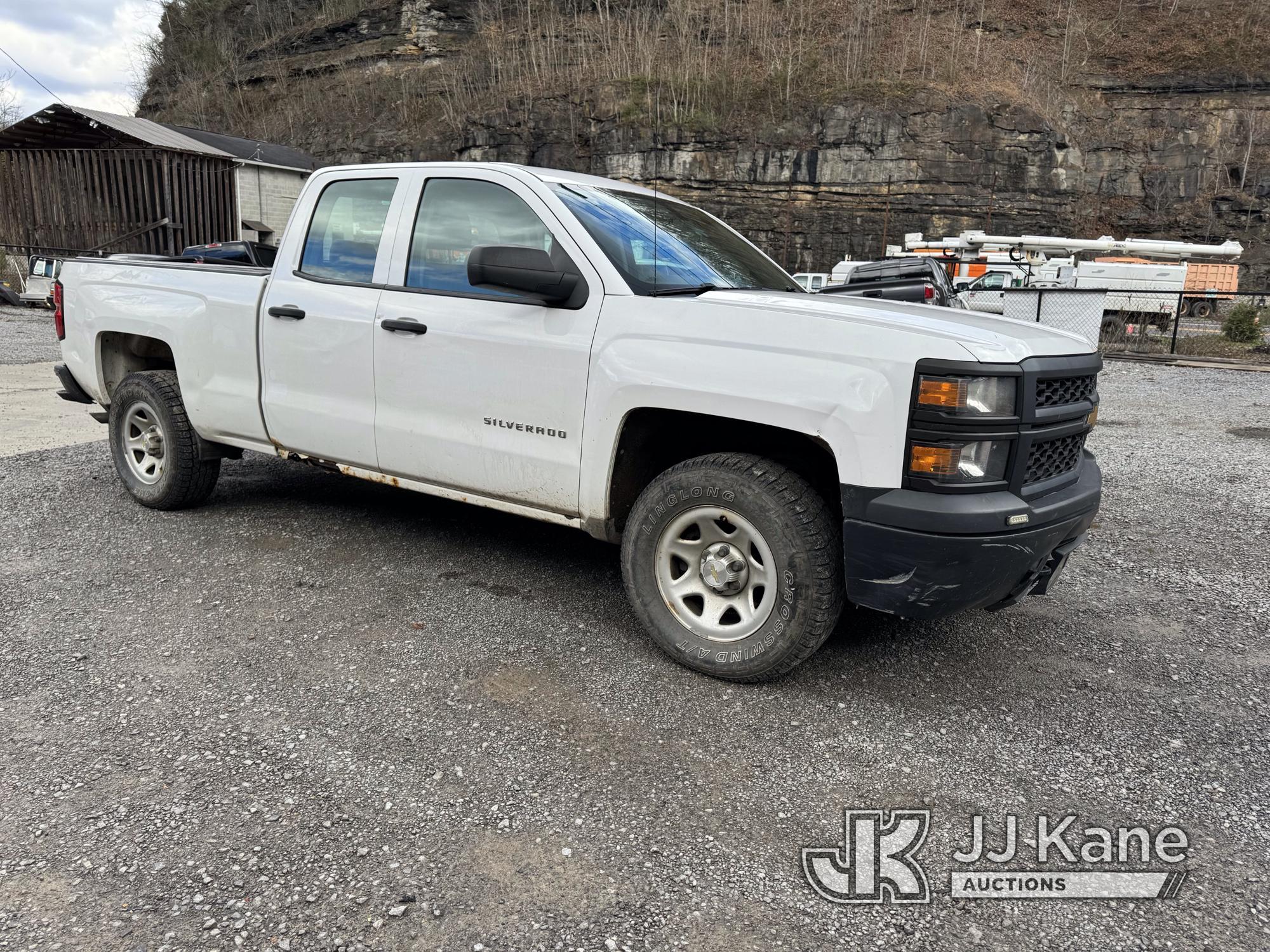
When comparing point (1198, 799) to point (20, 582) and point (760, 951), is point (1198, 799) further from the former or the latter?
point (20, 582)

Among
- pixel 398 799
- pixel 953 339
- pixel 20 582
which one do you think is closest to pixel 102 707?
pixel 398 799

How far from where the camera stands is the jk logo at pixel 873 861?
2.31 meters

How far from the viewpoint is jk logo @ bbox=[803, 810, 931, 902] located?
2314 mm

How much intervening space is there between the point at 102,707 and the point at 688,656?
2.13 metres

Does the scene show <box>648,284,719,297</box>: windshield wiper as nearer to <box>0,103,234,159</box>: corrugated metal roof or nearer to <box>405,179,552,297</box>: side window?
<box>405,179,552,297</box>: side window

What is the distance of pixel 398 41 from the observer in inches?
2036

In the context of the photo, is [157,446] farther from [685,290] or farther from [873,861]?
[873,861]

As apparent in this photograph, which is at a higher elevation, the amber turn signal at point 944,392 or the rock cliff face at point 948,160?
the rock cliff face at point 948,160

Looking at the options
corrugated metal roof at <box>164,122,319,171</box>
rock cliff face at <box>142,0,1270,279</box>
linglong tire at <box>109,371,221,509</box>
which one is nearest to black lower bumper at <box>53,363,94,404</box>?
linglong tire at <box>109,371,221,509</box>

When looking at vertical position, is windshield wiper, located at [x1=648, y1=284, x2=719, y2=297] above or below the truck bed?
above

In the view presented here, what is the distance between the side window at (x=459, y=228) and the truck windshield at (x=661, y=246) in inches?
8.7

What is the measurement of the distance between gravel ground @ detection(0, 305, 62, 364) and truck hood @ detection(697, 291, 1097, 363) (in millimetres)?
11380

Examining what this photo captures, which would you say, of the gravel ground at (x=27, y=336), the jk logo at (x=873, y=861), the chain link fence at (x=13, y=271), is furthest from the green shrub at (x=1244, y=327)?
the chain link fence at (x=13, y=271)

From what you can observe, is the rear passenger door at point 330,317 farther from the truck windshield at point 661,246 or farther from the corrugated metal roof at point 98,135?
the corrugated metal roof at point 98,135
